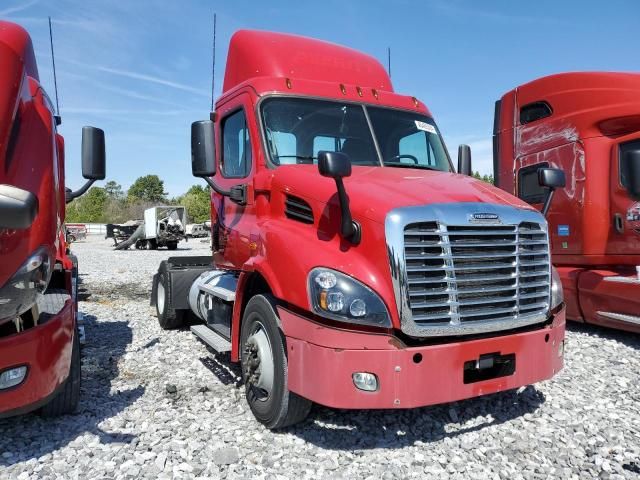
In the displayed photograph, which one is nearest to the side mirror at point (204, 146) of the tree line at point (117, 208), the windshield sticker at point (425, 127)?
the windshield sticker at point (425, 127)

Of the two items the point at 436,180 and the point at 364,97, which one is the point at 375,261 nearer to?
the point at 436,180

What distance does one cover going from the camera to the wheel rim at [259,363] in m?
3.71

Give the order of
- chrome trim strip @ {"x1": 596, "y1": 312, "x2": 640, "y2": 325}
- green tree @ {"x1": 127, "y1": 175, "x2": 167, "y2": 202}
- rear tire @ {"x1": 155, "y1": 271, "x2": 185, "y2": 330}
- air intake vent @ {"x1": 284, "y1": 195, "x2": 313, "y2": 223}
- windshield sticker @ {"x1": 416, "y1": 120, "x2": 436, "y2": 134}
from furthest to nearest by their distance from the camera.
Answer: green tree @ {"x1": 127, "y1": 175, "x2": 167, "y2": 202} → rear tire @ {"x1": 155, "y1": 271, "x2": 185, "y2": 330} → chrome trim strip @ {"x1": 596, "y1": 312, "x2": 640, "y2": 325} → windshield sticker @ {"x1": 416, "y1": 120, "x2": 436, "y2": 134} → air intake vent @ {"x1": 284, "y1": 195, "x2": 313, "y2": 223}

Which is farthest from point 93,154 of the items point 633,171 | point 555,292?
point 633,171

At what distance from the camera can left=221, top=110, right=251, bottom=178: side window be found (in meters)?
4.75

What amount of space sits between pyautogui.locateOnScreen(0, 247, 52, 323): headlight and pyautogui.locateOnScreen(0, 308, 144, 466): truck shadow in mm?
1021

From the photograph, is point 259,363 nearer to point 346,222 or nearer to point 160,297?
point 346,222

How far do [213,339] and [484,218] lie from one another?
9.02ft

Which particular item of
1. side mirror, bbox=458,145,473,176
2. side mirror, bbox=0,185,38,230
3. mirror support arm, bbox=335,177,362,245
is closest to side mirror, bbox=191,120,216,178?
mirror support arm, bbox=335,177,362,245

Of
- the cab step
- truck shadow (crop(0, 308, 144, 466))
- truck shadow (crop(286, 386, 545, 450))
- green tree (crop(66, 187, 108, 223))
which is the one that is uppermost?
green tree (crop(66, 187, 108, 223))

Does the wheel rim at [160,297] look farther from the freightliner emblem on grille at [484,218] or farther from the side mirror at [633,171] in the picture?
the side mirror at [633,171]

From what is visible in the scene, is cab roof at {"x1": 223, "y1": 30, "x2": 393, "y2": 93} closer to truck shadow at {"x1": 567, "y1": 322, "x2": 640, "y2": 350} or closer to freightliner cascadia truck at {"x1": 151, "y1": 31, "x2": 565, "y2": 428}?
freightliner cascadia truck at {"x1": 151, "y1": 31, "x2": 565, "y2": 428}

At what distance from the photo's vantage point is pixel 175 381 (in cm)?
487

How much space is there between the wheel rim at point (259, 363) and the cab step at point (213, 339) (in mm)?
566
